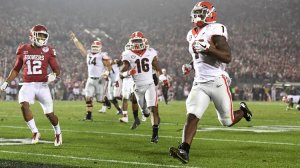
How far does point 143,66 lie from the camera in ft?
35.1

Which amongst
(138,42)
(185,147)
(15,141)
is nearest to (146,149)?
(185,147)

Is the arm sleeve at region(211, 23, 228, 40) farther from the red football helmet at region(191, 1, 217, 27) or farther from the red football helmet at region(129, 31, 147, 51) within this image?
the red football helmet at region(129, 31, 147, 51)

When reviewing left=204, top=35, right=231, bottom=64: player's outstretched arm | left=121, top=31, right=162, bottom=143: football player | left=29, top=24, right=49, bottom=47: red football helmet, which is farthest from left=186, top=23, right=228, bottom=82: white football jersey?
left=121, top=31, right=162, bottom=143: football player

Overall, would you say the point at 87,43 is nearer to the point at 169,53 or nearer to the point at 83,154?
the point at 169,53

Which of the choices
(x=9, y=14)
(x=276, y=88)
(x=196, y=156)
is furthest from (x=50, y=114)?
(x=9, y=14)

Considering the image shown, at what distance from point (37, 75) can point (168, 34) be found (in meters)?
42.4

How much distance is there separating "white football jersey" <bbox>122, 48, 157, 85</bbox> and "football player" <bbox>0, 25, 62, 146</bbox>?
1.93m

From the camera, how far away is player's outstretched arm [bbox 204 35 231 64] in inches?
256

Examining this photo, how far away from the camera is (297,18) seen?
1944 inches

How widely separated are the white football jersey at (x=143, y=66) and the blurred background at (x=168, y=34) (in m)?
25.6

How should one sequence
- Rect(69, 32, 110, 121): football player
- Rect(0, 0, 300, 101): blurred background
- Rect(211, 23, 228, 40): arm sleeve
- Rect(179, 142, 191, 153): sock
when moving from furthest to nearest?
1. Rect(0, 0, 300, 101): blurred background
2. Rect(69, 32, 110, 121): football player
3. Rect(211, 23, 228, 40): arm sleeve
4. Rect(179, 142, 191, 153): sock

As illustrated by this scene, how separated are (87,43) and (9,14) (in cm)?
759

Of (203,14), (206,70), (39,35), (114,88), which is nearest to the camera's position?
(203,14)

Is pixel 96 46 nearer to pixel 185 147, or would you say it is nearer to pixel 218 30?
pixel 218 30
